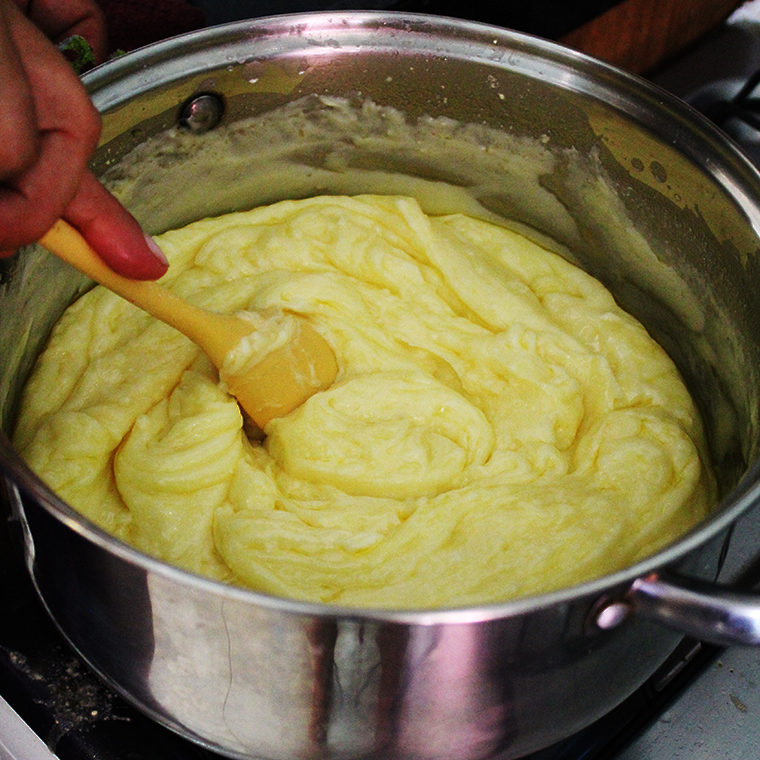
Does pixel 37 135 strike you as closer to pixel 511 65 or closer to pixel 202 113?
pixel 202 113

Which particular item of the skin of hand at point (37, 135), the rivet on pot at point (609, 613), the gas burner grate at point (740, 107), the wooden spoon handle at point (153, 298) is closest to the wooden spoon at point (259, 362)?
the wooden spoon handle at point (153, 298)

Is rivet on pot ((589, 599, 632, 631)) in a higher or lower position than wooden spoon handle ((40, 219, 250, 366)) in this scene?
higher

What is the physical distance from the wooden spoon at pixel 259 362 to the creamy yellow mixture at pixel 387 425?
1.7 inches

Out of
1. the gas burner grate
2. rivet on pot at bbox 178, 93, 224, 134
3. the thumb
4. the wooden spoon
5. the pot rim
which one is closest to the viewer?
the thumb

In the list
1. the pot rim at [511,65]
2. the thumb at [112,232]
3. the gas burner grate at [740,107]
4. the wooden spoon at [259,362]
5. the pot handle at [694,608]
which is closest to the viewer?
the pot handle at [694,608]

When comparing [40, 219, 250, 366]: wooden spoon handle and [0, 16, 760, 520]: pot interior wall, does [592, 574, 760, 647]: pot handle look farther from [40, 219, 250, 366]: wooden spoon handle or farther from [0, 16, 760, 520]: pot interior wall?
[40, 219, 250, 366]: wooden spoon handle

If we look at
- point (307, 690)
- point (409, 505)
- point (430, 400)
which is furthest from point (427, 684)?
point (430, 400)

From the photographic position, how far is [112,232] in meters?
1.32

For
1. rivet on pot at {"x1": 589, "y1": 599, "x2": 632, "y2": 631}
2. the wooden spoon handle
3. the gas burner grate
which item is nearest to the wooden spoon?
the wooden spoon handle

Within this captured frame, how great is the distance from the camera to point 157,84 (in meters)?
1.71

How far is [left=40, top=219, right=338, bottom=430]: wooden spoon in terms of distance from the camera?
1.48 meters

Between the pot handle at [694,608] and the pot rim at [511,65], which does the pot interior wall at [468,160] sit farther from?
Result: the pot handle at [694,608]

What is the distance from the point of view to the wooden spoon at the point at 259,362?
1479 mm

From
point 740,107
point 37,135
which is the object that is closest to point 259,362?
point 37,135
